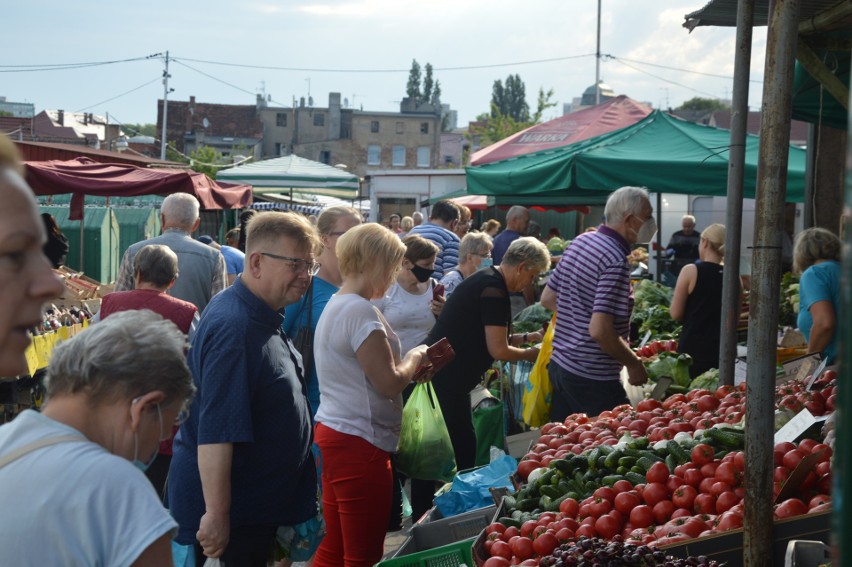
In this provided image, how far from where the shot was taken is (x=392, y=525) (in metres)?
5.25

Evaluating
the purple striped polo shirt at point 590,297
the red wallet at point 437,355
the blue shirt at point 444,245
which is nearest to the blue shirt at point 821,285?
the purple striped polo shirt at point 590,297

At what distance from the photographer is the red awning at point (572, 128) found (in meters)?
10.5

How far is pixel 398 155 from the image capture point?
80.8 meters

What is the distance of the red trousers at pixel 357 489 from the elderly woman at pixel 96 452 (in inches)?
88.0

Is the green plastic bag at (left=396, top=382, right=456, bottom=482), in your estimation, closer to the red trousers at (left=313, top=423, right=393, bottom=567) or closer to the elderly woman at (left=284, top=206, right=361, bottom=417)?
the elderly woman at (left=284, top=206, right=361, bottom=417)

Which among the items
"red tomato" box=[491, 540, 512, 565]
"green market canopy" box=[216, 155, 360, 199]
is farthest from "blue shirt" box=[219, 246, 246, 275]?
"green market canopy" box=[216, 155, 360, 199]

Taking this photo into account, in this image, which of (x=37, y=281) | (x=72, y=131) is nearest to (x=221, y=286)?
(x=37, y=281)

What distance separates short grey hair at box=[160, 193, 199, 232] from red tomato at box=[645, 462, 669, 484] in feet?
13.5

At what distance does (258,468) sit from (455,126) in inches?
5291

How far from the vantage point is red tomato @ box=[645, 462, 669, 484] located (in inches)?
156

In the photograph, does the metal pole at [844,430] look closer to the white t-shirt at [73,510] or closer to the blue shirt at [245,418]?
the white t-shirt at [73,510]

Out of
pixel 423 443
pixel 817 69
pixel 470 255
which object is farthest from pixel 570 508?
pixel 470 255

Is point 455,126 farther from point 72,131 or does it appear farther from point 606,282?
point 606,282

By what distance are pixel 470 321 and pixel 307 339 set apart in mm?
1394
